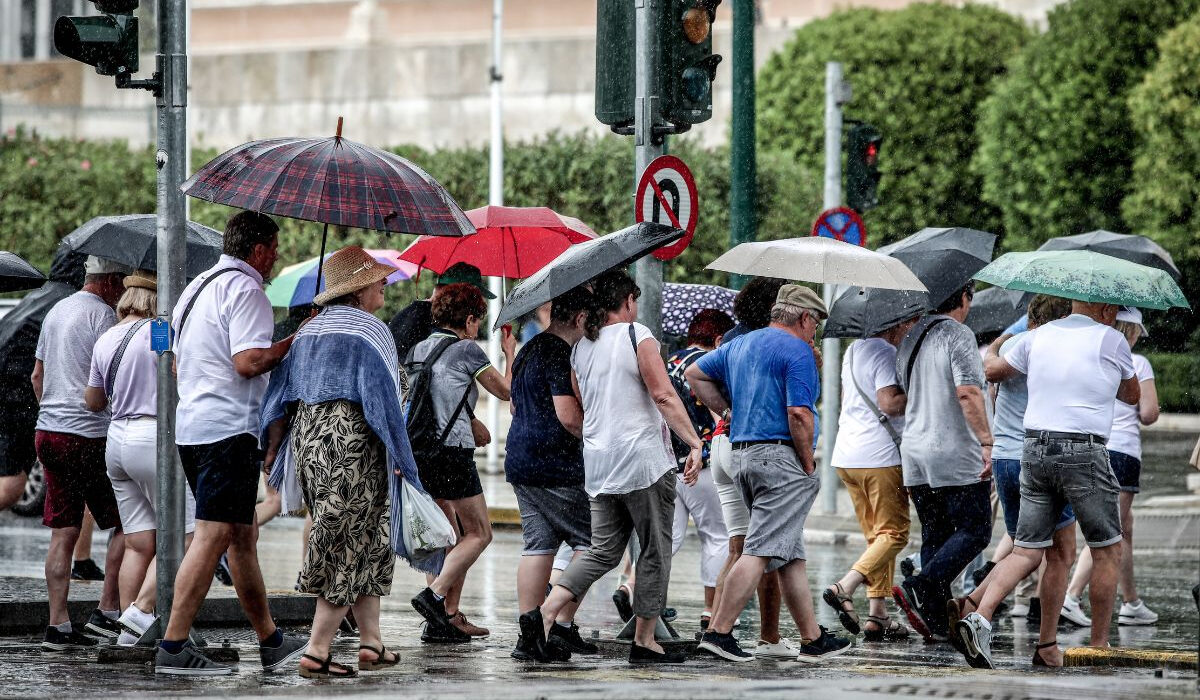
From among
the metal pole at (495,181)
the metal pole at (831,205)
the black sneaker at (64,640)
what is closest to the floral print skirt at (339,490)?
the black sneaker at (64,640)

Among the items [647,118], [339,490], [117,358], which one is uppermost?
[647,118]

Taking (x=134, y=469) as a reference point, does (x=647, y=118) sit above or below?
above

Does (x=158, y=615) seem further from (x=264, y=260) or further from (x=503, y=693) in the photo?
(x=503, y=693)

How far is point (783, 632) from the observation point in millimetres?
10086

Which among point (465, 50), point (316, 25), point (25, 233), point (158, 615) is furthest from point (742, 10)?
point (316, 25)

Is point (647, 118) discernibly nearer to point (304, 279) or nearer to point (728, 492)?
point (728, 492)

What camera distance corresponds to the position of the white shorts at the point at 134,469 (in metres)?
8.57

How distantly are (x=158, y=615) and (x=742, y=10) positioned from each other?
7.49m

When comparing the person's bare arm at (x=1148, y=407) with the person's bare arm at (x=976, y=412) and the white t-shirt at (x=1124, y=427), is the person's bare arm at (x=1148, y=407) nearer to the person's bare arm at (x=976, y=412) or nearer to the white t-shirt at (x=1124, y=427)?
the white t-shirt at (x=1124, y=427)

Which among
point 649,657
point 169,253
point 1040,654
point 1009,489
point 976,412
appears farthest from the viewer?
point 1009,489

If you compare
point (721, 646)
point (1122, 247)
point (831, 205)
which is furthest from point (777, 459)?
point (831, 205)

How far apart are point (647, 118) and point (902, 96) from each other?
23.6 meters

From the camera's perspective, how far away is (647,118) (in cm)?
934

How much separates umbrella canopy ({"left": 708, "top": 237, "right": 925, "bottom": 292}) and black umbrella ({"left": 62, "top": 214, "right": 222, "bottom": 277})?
2629mm
